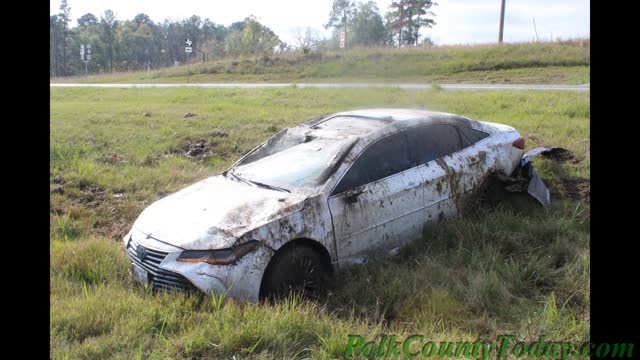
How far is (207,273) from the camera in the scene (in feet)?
11.7

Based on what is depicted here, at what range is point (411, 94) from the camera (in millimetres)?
8039

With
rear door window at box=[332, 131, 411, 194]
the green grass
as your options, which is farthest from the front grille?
the green grass

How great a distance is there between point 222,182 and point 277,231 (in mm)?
1337

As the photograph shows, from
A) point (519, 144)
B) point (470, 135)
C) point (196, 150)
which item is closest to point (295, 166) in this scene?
point (470, 135)

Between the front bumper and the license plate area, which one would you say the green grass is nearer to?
the front bumper

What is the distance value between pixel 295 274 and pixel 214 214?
849 millimetres

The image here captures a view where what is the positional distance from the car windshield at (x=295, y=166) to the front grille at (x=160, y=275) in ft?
3.97

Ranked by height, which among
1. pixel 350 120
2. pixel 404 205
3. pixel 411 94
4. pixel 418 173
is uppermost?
pixel 411 94

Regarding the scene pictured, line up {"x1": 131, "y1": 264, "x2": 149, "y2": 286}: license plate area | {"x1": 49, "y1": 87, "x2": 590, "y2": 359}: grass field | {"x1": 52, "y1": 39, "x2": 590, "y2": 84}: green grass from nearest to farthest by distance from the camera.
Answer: {"x1": 49, "y1": 87, "x2": 590, "y2": 359}: grass field → {"x1": 131, "y1": 264, "x2": 149, "y2": 286}: license plate area → {"x1": 52, "y1": 39, "x2": 590, "y2": 84}: green grass

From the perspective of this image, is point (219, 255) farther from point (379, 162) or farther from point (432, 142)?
point (432, 142)

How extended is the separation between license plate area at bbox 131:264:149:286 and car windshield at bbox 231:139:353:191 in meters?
1.31

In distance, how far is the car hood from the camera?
373 cm
